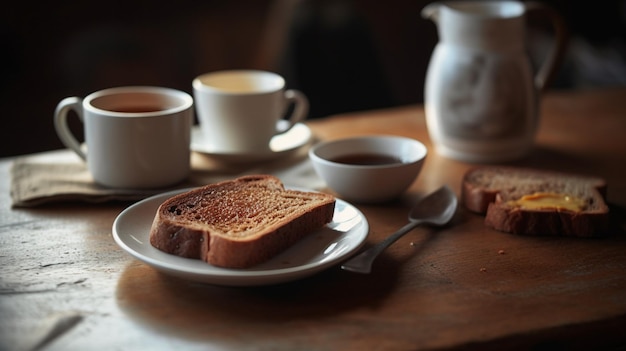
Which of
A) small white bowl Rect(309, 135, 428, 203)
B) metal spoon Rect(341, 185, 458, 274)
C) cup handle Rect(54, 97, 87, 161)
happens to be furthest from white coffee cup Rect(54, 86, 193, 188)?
metal spoon Rect(341, 185, 458, 274)

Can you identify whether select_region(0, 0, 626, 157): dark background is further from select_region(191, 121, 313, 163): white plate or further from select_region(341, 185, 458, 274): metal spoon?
select_region(341, 185, 458, 274): metal spoon

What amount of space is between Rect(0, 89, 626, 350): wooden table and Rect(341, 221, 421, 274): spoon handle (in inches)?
0.7

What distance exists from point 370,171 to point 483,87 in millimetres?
365

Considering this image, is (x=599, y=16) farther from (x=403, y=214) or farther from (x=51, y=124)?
(x=403, y=214)

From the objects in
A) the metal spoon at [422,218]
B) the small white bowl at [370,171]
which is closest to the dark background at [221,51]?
the small white bowl at [370,171]

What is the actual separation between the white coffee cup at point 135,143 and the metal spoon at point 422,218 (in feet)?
1.41

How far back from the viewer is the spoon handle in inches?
38.5

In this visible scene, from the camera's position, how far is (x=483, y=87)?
4.74 feet

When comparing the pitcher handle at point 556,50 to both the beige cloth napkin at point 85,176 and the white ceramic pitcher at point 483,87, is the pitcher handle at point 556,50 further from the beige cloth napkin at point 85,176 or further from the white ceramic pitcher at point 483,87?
the beige cloth napkin at point 85,176

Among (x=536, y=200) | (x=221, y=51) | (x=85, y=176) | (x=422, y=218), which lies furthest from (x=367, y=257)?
(x=221, y=51)

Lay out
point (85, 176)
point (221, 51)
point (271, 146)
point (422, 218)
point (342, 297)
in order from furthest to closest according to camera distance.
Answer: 1. point (221, 51)
2. point (271, 146)
3. point (85, 176)
4. point (422, 218)
5. point (342, 297)

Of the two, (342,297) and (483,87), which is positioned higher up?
(483,87)

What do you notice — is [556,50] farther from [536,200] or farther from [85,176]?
[85,176]

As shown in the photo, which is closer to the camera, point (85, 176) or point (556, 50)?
point (85, 176)
